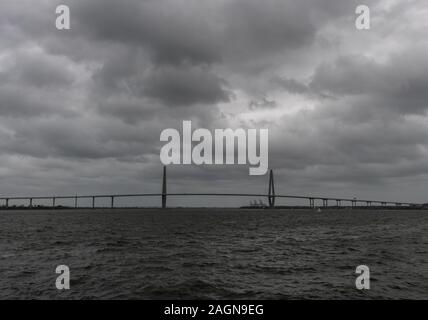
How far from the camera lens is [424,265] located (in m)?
29.2

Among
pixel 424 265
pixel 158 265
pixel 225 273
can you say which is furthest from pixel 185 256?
pixel 424 265

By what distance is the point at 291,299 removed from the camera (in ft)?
61.8

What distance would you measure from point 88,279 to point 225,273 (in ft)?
26.9

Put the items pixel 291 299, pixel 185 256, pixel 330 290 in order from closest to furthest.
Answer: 1. pixel 291 299
2. pixel 330 290
3. pixel 185 256

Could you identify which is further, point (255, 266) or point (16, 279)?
point (255, 266)
